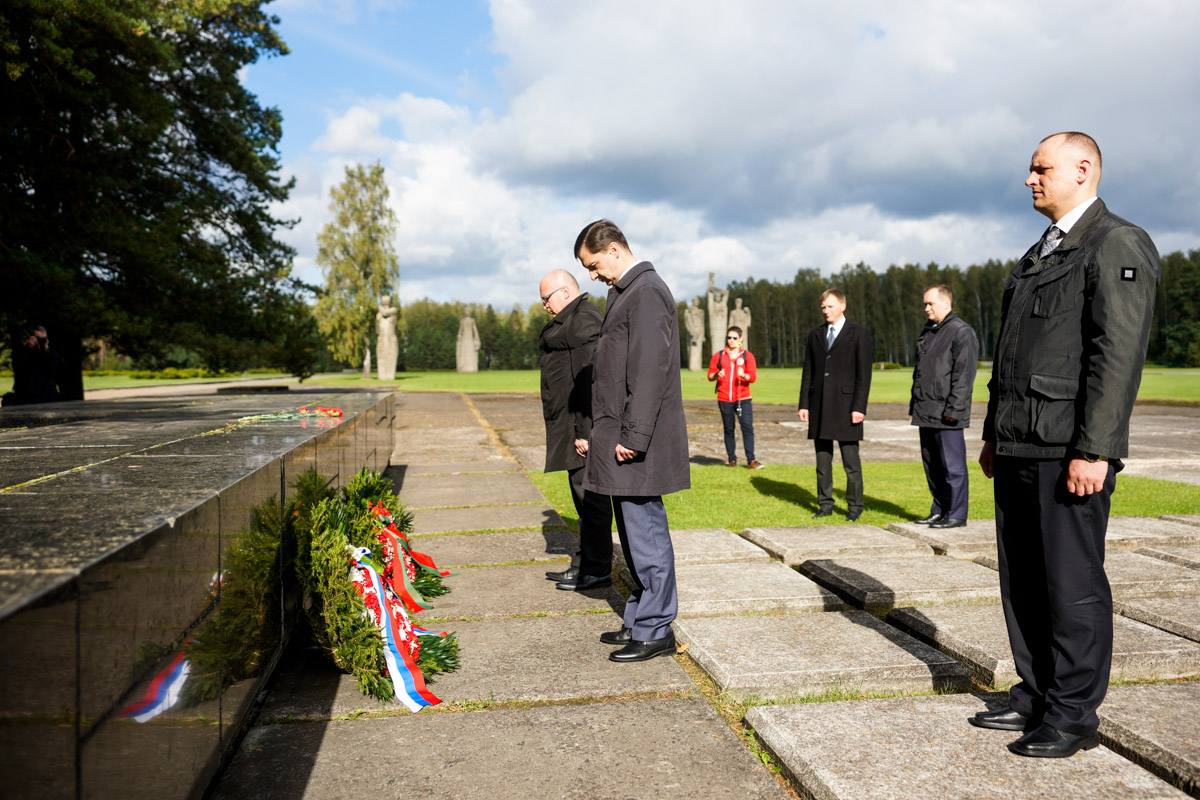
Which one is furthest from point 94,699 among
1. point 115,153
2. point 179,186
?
point 179,186

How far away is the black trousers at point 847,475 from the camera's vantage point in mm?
7266

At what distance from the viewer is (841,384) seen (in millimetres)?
7328

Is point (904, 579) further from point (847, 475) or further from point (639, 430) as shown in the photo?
point (847, 475)

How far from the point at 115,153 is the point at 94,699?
1502 cm

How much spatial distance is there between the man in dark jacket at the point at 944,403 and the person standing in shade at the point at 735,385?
3730mm

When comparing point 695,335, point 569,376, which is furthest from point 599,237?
point 695,335

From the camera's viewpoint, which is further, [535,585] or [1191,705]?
[535,585]

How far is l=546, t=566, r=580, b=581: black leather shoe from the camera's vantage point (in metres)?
5.08

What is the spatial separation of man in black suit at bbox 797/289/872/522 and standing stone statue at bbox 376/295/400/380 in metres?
44.4

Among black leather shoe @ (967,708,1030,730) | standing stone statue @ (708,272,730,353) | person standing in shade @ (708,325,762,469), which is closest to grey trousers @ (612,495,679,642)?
black leather shoe @ (967,708,1030,730)

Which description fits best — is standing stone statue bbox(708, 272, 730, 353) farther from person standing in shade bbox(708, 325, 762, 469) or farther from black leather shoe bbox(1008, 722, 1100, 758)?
black leather shoe bbox(1008, 722, 1100, 758)

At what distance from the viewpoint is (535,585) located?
512 cm

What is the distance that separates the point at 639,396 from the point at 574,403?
1463 millimetres

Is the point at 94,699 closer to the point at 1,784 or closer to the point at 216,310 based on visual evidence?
the point at 1,784
